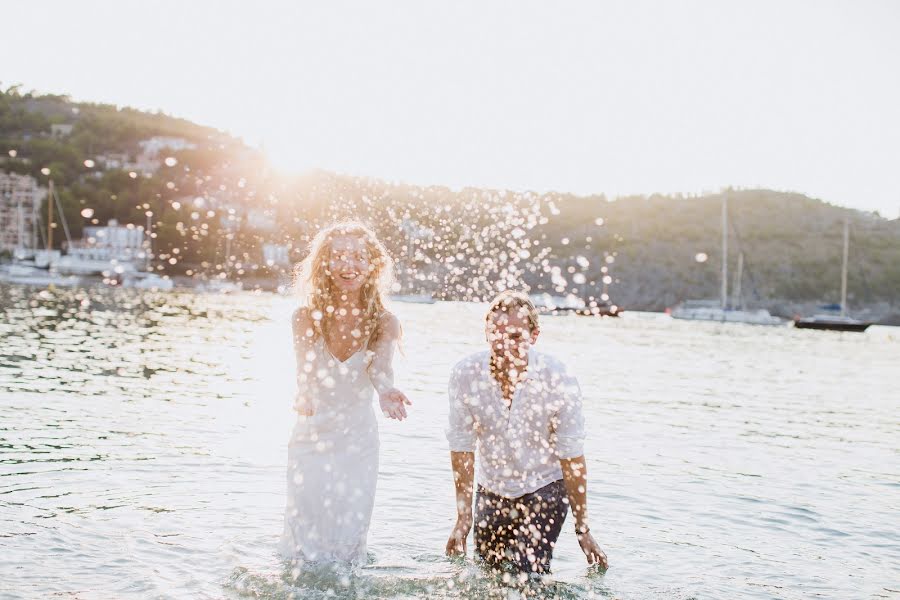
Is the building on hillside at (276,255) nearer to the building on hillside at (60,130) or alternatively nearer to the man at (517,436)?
the building on hillside at (60,130)

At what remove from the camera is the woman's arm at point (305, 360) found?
4.85 m

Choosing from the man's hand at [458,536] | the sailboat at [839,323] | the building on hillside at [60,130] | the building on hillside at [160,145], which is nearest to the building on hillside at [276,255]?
the building on hillside at [160,145]

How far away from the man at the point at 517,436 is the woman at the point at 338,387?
1.95ft

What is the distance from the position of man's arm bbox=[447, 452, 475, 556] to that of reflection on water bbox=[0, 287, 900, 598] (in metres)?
0.56

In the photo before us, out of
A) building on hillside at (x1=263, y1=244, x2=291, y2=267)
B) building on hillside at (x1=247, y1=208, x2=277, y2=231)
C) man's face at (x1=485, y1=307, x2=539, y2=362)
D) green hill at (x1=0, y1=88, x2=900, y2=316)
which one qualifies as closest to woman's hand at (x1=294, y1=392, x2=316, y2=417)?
man's face at (x1=485, y1=307, x2=539, y2=362)

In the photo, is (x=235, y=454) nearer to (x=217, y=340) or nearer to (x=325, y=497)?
(x=325, y=497)

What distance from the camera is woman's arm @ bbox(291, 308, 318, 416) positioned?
485cm

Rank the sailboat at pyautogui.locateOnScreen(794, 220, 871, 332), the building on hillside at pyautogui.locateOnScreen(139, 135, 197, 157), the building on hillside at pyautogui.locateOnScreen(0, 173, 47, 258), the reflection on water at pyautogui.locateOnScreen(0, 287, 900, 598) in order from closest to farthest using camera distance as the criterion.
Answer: the reflection on water at pyautogui.locateOnScreen(0, 287, 900, 598) → the sailboat at pyautogui.locateOnScreen(794, 220, 871, 332) → the building on hillside at pyautogui.locateOnScreen(0, 173, 47, 258) → the building on hillside at pyautogui.locateOnScreen(139, 135, 197, 157)

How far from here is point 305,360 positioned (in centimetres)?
487

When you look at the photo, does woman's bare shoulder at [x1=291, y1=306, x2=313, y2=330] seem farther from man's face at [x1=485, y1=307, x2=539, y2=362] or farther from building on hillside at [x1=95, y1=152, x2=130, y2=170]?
building on hillside at [x1=95, y1=152, x2=130, y2=170]

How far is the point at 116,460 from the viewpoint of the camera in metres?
10.0

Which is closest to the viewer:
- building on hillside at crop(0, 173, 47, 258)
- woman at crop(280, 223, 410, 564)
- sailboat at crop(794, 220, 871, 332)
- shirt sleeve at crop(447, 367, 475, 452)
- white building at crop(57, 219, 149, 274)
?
woman at crop(280, 223, 410, 564)

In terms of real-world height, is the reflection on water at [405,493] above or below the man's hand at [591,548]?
below

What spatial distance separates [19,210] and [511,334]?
141804 millimetres
